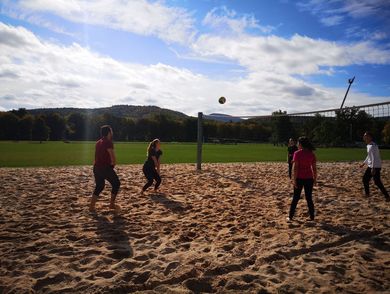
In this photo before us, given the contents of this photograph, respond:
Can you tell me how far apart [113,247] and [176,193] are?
4.57 metres

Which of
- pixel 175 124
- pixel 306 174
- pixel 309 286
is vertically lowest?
pixel 309 286

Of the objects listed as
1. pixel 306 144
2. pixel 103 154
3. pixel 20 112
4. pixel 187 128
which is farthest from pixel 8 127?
pixel 306 144

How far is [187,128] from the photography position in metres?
102

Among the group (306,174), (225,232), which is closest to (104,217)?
(225,232)

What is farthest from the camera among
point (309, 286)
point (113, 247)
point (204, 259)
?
point (113, 247)

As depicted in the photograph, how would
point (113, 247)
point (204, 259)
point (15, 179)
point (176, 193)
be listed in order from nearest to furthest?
point (204, 259) → point (113, 247) → point (176, 193) → point (15, 179)

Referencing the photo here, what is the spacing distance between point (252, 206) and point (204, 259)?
3.55m

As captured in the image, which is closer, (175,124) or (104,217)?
(104,217)

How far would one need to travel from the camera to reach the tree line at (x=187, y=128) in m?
69.6

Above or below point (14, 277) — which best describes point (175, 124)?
above

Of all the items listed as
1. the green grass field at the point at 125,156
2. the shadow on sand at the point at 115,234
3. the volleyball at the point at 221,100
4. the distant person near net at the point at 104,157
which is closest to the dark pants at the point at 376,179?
the shadow on sand at the point at 115,234

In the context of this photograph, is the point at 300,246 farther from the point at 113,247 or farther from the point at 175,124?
the point at 175,124

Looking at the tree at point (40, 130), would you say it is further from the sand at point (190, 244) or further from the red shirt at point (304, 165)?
the red shirt at point (304, 165)

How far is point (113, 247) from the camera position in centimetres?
499
